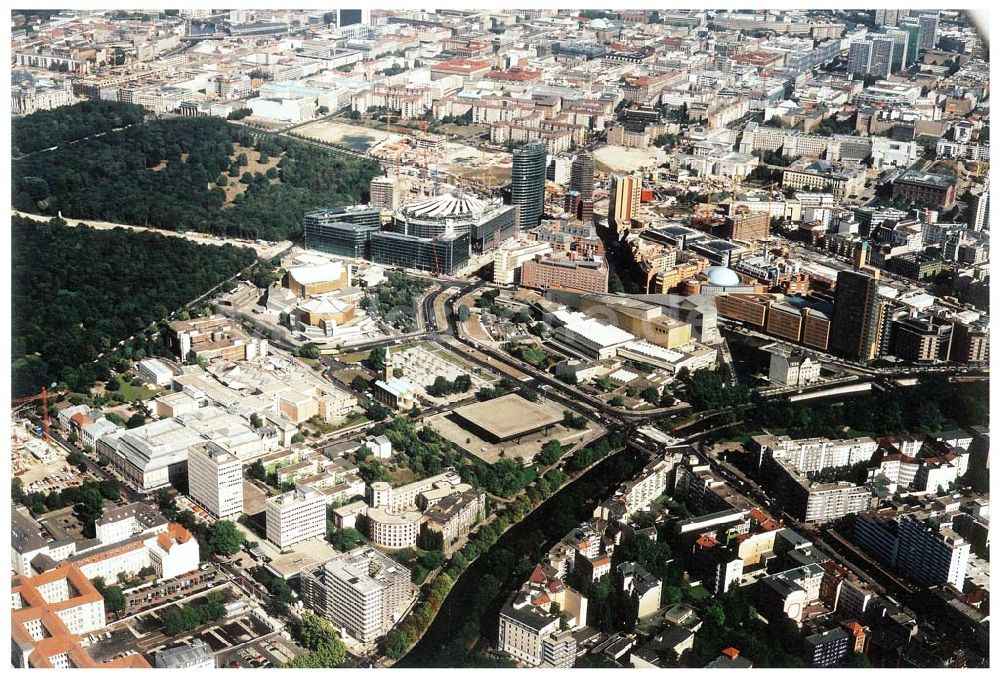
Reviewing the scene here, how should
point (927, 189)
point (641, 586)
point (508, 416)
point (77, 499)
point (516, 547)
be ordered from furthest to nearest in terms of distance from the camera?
point (927, 189) → point (508, 416) → point (77, 499) → point (516, 547) → point (641, 586)

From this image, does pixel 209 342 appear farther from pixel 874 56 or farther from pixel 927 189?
pixel 874 56

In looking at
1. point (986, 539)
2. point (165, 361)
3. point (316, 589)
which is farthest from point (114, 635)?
point (986, 539)

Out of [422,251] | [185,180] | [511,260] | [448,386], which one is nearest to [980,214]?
[511,260]

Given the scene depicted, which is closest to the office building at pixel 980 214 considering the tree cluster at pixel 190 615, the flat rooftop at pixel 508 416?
the flat rooftop at pixel 508 416

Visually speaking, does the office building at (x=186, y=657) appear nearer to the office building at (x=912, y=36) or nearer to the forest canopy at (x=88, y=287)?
the forest canopy at (x=88, y=287)

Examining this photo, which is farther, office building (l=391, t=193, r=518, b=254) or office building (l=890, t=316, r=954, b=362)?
office building (l=391, t=193, r=518, b=254)

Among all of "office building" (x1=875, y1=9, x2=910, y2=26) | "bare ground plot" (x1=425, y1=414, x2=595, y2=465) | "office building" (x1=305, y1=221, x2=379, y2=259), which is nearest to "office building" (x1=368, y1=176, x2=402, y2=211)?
"office building" (x1=305, y1=221, x2=379, y2=259)

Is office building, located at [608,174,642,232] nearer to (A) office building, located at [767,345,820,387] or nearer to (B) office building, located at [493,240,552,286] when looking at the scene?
(B) office building, located at [493,240,552,286]
